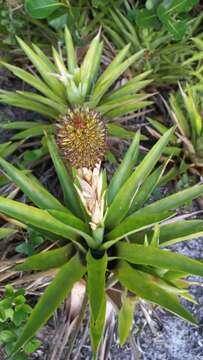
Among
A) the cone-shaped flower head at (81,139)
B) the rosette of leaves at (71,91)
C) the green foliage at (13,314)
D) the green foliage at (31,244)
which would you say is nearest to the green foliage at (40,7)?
the rosette of leaves at (71,91)

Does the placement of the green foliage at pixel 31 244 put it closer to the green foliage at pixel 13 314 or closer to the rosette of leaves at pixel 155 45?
the green foliage at pixel 13 314

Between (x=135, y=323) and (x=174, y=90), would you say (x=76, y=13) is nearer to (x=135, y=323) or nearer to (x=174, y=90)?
(x=174, y=90)

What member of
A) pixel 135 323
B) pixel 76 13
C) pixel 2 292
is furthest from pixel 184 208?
pixel 76 13

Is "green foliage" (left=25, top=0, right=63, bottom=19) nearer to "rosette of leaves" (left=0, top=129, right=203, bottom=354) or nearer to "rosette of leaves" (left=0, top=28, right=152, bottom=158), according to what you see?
"rosette of leaves" (left=0, top=28, right=152, bottom=158)

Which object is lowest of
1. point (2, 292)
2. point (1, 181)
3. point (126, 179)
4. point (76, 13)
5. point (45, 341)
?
point (45, 341)

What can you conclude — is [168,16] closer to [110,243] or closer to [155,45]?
[155,45]

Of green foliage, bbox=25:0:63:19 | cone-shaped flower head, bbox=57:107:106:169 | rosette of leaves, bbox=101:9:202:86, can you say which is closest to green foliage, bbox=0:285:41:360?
cone-shaped flower head, bbox=57:107:106:169
